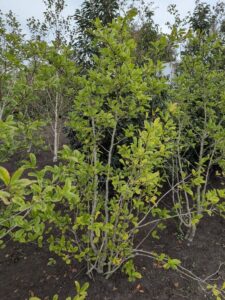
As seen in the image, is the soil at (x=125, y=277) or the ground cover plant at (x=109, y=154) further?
the soil at (x=125, y=277)

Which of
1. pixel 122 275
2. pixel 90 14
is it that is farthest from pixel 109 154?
pixel 90 14

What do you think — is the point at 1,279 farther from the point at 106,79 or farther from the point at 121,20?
the point at 121,20

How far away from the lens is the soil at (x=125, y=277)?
106 inches

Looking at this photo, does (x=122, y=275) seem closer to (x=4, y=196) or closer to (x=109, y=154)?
(x=109, y=154)

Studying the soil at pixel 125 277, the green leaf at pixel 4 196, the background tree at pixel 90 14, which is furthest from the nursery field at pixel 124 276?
the background tree at pixel 90 14

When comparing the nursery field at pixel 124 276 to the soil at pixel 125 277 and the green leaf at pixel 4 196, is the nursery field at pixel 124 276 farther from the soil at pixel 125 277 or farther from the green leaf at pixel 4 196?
the green leaf at pixel 4 196

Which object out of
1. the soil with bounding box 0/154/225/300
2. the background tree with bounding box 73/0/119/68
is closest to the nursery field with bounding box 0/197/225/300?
Answer: the soil with bounding box 0/154/225/300

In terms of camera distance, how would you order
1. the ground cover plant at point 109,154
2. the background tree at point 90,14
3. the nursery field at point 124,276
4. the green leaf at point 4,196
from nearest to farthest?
1. the green leaf at point 4,196
2. the ground cover plant at point 109,154
3. the nursery field at point 124,276
4. the background tree at point 90,14

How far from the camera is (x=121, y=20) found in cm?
229

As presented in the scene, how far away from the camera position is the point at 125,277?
284cm

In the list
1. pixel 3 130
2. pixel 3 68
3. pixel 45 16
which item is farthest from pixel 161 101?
pixel 45 16

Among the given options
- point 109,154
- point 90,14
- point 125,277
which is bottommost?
point 125,277

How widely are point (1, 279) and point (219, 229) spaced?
9.31 feet

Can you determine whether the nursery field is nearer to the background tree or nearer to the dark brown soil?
the dark brown soil
